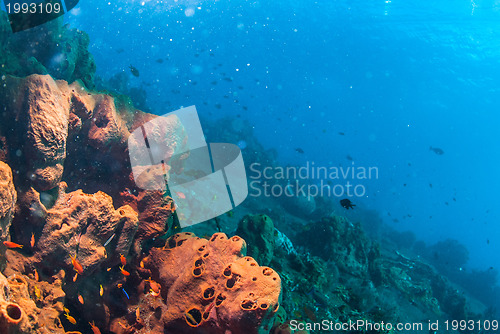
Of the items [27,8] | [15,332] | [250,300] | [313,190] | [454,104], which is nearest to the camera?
[15,332]

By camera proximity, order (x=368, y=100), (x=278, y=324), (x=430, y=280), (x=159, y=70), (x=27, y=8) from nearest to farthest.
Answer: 1. (x=278, y=324)
2. (x=27, y=8)
3. (x=430, y=280)
4. (x=368, y=100)
5. (x=159, y=70)

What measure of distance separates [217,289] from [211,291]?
140 mm

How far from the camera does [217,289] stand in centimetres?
311

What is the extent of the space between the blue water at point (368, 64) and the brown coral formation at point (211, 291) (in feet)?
45.6

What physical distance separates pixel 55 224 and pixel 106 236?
22.5 inches

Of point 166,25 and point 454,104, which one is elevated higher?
point 166,25

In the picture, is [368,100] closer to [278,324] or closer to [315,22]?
[315,22]

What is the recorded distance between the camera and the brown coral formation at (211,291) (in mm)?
2693

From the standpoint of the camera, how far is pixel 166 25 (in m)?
52.5

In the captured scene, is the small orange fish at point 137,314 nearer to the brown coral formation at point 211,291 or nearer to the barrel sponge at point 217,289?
the brown coral formation at point 211,291

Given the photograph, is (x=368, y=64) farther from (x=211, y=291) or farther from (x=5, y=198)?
(x=5, y=198)

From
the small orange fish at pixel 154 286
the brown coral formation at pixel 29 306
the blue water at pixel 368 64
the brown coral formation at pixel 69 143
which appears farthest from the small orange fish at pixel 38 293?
the blue water at pixel 368 64

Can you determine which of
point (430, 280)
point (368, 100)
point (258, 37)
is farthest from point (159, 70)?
point (430, 280)

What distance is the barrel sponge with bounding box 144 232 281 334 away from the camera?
2.68 m
